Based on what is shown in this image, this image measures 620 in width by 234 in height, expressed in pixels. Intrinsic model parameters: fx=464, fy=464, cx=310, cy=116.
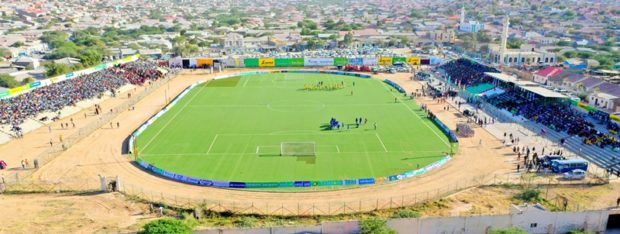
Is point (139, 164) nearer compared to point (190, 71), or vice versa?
Result: point (139, 164)

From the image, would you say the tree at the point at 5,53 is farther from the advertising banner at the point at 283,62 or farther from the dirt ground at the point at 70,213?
the dirt ground at the point at 70,213

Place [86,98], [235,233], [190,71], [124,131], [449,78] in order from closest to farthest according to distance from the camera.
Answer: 1. [235,233]
2. [124,131]
3. [86,98]
4. [449,78]
5. [190,71]

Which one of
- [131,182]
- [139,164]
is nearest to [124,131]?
[139,164]

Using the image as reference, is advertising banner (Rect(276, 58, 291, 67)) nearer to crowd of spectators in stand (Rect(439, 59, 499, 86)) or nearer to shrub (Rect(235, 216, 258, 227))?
crowd of spectators in stand (Rect(439, 59, 499, 86))

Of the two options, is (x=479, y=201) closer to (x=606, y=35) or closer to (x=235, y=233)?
(x=235, y=233)

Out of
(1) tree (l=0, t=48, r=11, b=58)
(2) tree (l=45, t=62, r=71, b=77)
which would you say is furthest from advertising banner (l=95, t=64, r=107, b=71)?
(1) tree (l=0, t=48, r=11, b=58)

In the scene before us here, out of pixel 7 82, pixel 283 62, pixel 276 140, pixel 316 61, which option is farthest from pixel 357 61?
pixel 7 82

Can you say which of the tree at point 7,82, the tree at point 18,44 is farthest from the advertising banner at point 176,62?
the tree at point 18,44
